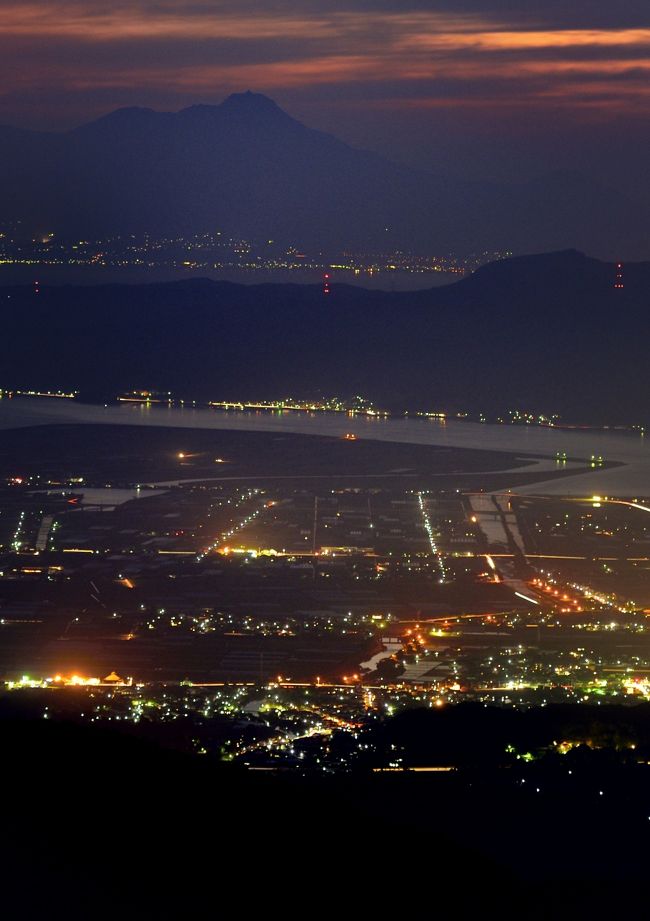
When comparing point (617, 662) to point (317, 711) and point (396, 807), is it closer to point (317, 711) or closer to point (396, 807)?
point (317, 711)

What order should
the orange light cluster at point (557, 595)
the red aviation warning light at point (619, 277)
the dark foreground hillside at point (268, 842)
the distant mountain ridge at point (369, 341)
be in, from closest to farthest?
the dark foreground hillside at point (268, 842)
the orange light cluster at point (557, 595)
the distant mountain ridge at point (369, 341)
the red aviation warning light at point (619, 277)

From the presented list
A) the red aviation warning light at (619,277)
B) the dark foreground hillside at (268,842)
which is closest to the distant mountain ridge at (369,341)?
the red aviation warning light at (619,277)

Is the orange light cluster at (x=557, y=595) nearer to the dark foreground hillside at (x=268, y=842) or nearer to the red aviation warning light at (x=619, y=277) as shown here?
the dark foreground hillside at (x=268, y=842)

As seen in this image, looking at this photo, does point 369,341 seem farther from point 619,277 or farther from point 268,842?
point 268,842

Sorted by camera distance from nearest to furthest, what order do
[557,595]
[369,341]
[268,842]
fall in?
1. [268,842]
2. [557,595]
3. [369,341]

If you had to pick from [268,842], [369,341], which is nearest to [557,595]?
[268,842]

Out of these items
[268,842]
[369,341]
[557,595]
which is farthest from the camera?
[369,341]

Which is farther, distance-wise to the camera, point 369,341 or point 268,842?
point 369,341

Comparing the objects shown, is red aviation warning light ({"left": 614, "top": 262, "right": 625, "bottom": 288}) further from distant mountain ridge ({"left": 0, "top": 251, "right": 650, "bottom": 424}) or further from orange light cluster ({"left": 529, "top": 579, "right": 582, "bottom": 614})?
orange light cluster ({"left": 529, "top": 579, "right": 582, "bottom": 614})

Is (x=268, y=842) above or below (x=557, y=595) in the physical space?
below
